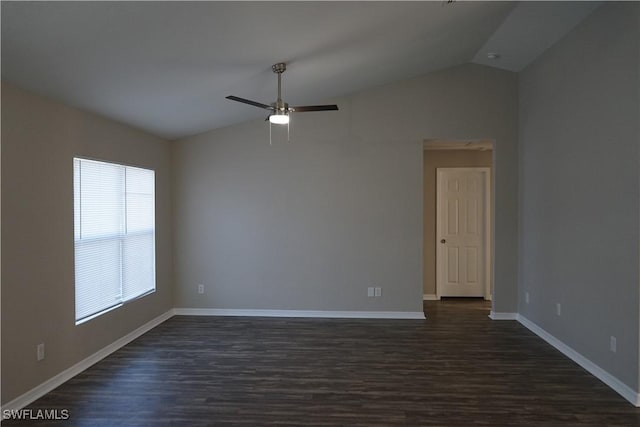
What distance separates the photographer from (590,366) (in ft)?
11.6

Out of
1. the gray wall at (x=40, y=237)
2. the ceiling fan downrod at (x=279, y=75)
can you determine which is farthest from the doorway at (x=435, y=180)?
the gray wall at (x=40, y=237)

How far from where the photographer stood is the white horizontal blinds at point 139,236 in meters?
4.43

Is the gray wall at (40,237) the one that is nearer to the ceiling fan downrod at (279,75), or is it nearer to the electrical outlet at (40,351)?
the electrical outlet at (40,351)

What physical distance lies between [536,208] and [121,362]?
4.87m

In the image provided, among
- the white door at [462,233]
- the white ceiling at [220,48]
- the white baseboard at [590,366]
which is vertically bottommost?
the white baseboard at [590,366]

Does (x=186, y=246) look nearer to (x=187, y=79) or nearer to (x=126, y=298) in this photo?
(x=126, y=298)

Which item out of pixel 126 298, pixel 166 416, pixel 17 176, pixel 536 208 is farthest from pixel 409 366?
pixel 17 176

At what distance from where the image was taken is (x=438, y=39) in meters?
4.05

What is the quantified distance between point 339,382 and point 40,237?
2710 mm

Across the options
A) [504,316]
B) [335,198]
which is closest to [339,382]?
[335,198]

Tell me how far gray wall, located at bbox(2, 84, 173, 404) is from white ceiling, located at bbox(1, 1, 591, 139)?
220 mm

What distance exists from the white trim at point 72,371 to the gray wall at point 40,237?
5 centimetres

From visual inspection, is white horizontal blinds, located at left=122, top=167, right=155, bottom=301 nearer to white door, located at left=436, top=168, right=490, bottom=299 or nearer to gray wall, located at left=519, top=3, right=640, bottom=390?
white door, located at left=436, top=168, right=490, bottom=299

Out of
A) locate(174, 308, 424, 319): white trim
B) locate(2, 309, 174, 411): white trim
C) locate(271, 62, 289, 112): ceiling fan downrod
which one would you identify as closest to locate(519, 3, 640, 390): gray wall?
locate(174, 308, 424, 319): white trim
